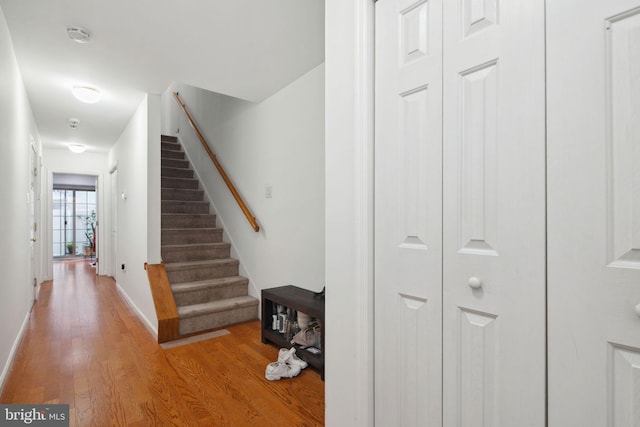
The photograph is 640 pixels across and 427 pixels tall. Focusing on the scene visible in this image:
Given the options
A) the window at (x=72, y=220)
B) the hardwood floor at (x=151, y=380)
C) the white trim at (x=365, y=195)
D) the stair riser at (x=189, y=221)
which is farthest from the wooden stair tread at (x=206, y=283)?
the window at (x=72, y=220)

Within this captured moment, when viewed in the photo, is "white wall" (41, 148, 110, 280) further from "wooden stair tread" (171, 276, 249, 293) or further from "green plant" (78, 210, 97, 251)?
"green plant" (78, 210, 97, 251)

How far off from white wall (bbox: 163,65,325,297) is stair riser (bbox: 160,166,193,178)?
3.21 ft

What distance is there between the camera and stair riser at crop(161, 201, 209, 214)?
4359 millimetres

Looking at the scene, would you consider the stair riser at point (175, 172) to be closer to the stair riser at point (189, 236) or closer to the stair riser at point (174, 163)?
the stair riser at point (174, 163)

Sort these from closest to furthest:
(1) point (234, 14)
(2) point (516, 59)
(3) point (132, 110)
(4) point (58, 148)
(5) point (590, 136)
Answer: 1. (5) point (590, 136)
2. (2) point (516, 59)
3. (1) point (234, 14)
4. (3) point (132, 110)
5. (4) point (58, 148)

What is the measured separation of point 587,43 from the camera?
2.43 feet

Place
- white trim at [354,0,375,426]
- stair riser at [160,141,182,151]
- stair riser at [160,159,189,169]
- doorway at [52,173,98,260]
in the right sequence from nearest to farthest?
1. white trim at [354,0,375,426]
2. stair riser at [160,159,189,169]
3. stair riser at [160,141,182,151]
4. doorway at [52,173,98,260]

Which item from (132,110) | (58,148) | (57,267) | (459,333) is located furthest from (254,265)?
(57,267)

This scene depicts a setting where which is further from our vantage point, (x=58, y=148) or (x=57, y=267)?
(x=57, y=267)

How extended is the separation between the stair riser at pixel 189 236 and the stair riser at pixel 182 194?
959 mm

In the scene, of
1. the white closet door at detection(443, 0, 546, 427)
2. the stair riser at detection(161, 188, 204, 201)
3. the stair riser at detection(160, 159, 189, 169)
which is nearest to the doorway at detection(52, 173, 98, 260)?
the stair riser at detection(160, 159, 189, 169)

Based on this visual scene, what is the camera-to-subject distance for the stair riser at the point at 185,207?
14.3 ft

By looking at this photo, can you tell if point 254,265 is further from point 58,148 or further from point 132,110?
point 58,148

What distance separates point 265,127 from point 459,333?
2.86 metres
